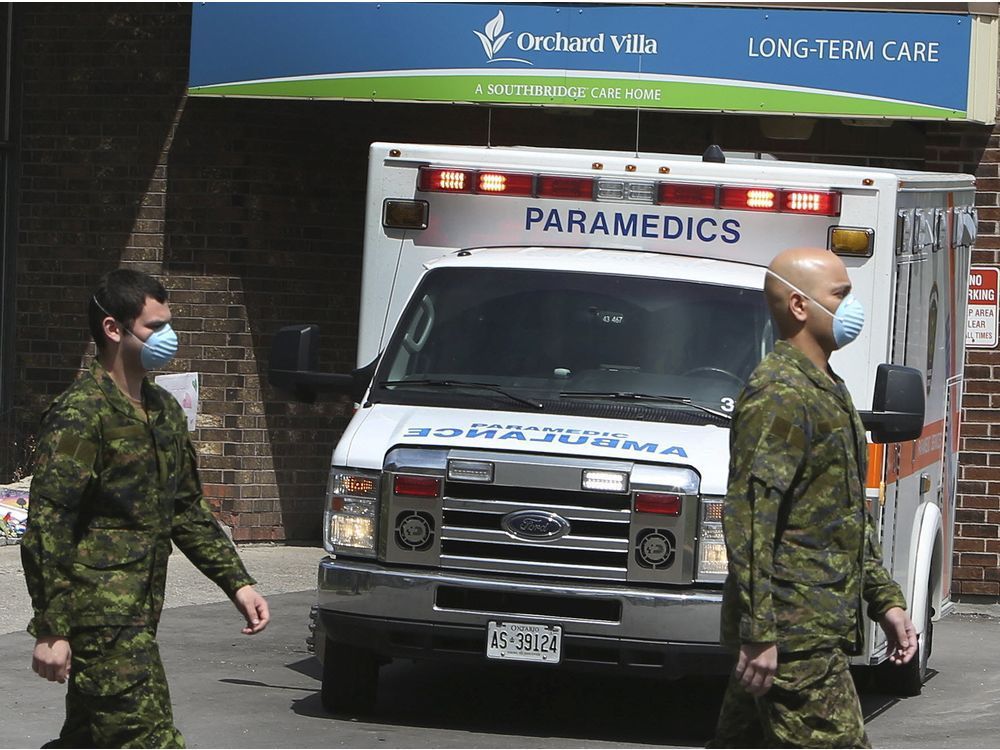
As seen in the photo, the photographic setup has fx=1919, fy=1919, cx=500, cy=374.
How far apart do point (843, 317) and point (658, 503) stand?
266cm

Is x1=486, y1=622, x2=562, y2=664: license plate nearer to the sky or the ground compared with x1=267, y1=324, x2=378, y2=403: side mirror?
nearer to the ground

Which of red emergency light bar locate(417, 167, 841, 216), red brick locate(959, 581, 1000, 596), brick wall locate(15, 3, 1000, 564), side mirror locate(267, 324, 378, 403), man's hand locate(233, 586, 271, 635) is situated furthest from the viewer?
brick wall locate(15, 3, 1000, 564)

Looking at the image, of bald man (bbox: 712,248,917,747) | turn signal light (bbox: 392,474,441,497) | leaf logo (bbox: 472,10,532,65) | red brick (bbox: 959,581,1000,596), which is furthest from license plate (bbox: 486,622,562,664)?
leaf logo (bbox: 472,10,532,65)

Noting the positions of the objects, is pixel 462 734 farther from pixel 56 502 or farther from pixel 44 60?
pixel 44 60

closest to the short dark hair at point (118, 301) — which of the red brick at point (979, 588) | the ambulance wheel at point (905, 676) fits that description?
the ambulance wheel at point (905, 676)

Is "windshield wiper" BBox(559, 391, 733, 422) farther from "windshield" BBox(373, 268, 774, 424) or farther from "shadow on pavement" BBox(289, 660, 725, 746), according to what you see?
"shadow on pavement" BBox(289, 660, 725, 746)

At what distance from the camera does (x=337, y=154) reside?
15008 millimetres

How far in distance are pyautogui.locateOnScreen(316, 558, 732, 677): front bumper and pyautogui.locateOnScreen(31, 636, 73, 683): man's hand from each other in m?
3.16

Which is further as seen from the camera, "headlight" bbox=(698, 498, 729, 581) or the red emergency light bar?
the red emergency light bar

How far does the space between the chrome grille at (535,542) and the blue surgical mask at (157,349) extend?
9.18ft

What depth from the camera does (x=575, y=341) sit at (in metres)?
8.90

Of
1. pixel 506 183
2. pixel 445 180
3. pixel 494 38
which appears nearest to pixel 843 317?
pixel 506 183

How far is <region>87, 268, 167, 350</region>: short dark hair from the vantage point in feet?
18.3

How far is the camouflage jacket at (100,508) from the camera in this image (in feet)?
17.4
